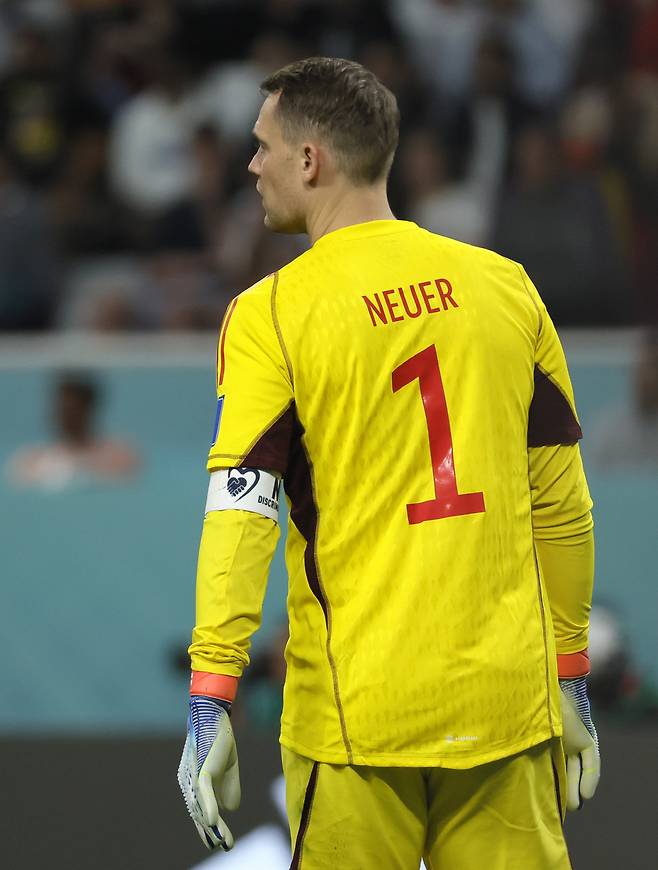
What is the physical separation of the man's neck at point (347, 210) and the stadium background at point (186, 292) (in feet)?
5.25

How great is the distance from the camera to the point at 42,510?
13.6ft

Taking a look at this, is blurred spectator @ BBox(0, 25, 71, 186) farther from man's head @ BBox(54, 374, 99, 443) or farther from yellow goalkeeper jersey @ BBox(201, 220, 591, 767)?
yellow goalkeeper jersey @ BBox(201, 220, 591, 767)

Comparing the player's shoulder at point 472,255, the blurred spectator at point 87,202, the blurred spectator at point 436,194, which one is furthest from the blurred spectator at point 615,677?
the blurred spectator at point 87,202

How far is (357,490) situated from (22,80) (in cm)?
504

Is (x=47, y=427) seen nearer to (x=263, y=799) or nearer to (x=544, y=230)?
(x=263, y=799)

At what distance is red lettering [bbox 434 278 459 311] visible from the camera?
1725 millimetres

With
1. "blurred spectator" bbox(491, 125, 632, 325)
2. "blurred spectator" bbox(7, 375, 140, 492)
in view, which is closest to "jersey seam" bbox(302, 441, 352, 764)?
"blurred spectator" bbox(7, 375, 140, 492)

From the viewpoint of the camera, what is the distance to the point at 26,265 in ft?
18.6

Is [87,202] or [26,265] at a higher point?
[87,202]

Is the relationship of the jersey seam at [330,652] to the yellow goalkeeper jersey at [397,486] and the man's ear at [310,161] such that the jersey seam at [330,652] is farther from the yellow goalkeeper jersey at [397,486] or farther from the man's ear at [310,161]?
the man's ear at [310,161]

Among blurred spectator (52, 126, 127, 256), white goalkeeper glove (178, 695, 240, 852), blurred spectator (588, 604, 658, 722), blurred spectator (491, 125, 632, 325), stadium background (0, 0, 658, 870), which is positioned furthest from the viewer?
blurred spectator (52, 126, 127, 256)

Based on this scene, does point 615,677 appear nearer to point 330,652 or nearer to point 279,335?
point 330,652

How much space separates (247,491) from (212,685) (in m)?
0.24

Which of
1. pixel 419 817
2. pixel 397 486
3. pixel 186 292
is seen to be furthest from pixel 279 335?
pixel 186 292
